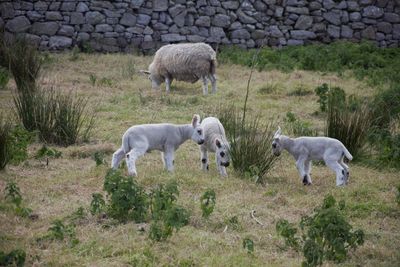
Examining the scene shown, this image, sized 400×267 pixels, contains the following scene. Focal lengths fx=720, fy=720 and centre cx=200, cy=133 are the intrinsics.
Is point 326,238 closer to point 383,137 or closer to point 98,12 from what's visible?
point 383,137

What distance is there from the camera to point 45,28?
17.2 meters

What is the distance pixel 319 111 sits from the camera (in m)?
11.6

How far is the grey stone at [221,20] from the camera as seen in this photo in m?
17.8

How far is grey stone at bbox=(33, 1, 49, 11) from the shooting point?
17.0 m

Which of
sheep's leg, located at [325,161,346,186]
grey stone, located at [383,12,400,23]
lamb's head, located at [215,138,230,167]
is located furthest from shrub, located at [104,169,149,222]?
grey stone, located at [383,12,400,23]

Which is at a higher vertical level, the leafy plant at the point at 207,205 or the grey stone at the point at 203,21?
the leafy plant at the point at 207,205

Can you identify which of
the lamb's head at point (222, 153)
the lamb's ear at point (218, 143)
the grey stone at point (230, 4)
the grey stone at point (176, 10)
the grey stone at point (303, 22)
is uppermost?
the lamb's ear at point (218, 143)

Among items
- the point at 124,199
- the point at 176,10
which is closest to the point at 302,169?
the point at 124,199

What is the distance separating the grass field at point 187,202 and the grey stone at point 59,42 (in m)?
5.28

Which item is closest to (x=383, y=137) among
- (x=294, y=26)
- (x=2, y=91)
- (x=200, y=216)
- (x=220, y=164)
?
(x=220, y=164)

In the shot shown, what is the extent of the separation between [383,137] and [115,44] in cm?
1017

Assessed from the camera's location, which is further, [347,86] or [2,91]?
[347,86]

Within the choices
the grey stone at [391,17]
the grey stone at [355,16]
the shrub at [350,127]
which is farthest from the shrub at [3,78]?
the grey stone at [391,17]

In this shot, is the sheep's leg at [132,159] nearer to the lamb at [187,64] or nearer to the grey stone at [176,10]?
the lamb at [187,64]
